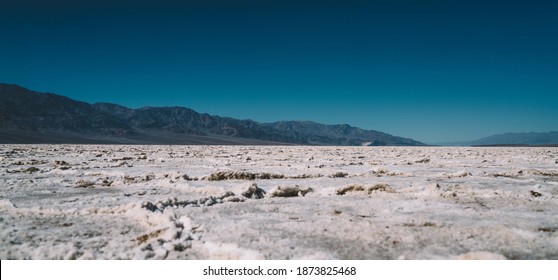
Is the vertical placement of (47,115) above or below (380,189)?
above

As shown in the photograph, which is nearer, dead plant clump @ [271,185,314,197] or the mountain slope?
dead plant clump @ [271,185,314,197]

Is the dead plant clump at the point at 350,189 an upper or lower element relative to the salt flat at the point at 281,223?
upper

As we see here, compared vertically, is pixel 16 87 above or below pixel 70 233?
above

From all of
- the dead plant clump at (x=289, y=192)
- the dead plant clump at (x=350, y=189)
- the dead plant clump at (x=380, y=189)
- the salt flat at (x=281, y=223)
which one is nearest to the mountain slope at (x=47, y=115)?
the salt flat at (x=281, y=223)

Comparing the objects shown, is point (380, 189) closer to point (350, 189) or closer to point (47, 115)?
point (350, 189)

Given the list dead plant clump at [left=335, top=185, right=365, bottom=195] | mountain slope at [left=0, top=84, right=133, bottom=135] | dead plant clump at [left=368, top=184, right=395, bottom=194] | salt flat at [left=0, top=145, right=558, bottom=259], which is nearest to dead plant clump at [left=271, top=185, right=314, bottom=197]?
salt flat at [left=0, top=145, right=558, bottom=259]

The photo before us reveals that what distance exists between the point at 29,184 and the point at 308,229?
14.8 feet

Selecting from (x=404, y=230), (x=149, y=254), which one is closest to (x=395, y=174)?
(x=404, y=230)

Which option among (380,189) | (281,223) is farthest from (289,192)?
(281,223)

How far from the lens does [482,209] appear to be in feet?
12.1

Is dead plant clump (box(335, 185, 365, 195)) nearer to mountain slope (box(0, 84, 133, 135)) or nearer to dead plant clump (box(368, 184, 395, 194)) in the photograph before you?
dead plant clump (box(368, 184, 395, 194))

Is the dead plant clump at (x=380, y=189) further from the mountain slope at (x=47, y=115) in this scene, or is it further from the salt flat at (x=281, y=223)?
the mountain slope at (x=47, y=115)
